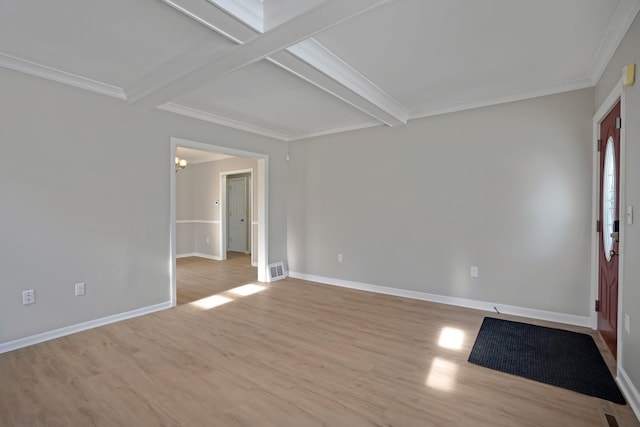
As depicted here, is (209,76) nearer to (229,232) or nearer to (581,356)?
(581,356)

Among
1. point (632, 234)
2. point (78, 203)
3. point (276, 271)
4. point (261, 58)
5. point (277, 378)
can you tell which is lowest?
point (277, 378)

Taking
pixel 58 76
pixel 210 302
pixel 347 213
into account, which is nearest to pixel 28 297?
pixel 210 302

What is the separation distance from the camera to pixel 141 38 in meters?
2.39

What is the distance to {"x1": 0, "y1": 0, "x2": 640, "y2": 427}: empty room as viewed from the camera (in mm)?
2045

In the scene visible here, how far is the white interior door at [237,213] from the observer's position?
8.27 metres

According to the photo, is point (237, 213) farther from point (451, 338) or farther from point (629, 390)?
point (629, 390)

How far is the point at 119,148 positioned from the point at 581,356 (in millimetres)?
4798

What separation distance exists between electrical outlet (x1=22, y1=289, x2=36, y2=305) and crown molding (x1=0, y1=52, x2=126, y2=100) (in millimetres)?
1954

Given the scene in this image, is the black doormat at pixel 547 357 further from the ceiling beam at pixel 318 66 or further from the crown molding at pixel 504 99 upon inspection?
the ceiling beam at pixel 318 66

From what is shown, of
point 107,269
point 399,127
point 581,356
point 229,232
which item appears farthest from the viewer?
point 229,232

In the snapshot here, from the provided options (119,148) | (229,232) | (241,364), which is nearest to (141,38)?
(119,148)

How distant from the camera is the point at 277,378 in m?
2.31

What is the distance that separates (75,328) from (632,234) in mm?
4650

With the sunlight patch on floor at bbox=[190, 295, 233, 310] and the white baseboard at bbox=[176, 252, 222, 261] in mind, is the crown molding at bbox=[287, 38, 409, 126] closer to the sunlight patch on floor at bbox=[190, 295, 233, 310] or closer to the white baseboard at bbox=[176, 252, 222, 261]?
the sunlight patch on floor at bbox=[190, 295, 233, 310]
